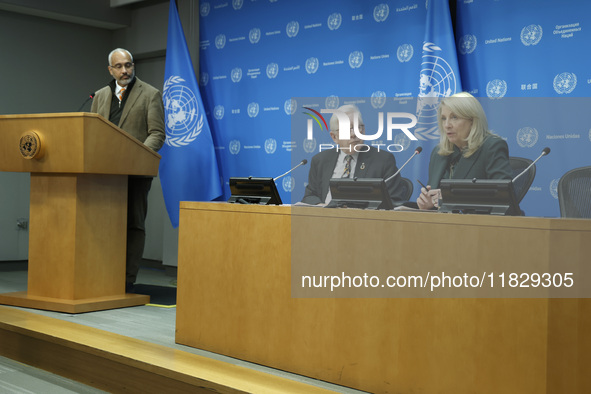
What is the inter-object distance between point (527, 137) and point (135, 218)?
2390 mm

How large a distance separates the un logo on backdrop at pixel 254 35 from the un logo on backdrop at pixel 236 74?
0.25m

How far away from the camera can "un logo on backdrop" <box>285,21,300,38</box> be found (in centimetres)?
496

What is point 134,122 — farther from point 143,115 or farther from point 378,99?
point 378,99

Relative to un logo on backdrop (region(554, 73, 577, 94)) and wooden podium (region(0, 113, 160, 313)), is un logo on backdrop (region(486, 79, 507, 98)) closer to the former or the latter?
un logo on backdrop (region(554, 73, 577, 94))

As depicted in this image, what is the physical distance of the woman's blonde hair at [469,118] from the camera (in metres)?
2.88

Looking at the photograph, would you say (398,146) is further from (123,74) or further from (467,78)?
(123,74)

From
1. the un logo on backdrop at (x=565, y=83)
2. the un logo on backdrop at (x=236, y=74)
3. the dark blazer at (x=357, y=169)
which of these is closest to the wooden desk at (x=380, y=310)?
the dark blazer at (x=357, y=169)

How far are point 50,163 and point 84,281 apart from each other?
66 centimetres

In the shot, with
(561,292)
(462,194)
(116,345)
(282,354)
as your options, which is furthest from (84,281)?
(561,292)

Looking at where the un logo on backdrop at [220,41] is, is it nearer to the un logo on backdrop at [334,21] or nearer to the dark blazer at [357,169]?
the un logo on backdrop at [334,21]

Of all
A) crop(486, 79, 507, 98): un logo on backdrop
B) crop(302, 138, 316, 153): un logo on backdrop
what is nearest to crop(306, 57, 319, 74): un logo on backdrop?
crop(302, 138, 316, 153): un logo on backdrop

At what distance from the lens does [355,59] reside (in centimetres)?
459

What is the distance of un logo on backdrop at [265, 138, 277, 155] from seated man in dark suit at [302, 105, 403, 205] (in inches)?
59.0

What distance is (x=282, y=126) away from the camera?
5.03 meters
